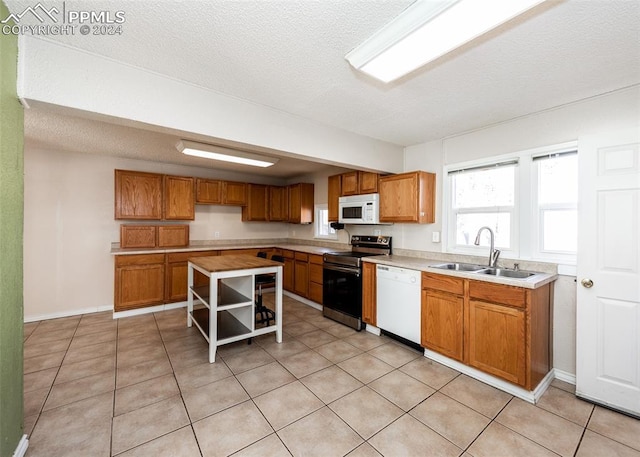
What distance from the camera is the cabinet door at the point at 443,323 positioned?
2.60 m

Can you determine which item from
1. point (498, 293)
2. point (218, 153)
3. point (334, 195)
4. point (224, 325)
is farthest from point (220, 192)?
point (498, 293)

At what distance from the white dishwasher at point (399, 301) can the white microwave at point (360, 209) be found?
0.86m

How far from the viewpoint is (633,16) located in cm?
144

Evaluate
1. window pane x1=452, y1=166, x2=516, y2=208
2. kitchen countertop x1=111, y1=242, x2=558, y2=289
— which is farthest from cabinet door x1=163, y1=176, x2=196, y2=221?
window pane x1=452, y1=166, x2=516, y2=208

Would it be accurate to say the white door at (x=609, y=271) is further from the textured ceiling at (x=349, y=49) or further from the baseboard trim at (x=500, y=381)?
the textured ceiling at (x=349, y=49)

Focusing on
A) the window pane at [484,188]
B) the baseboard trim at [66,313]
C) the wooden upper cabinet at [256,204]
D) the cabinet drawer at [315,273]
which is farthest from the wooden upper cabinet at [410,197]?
the baseboard trim at [66,313]

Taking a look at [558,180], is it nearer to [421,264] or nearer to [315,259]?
[421,264]

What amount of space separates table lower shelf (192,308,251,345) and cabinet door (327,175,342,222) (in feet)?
7.56

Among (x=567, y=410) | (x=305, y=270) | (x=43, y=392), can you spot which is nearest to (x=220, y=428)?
(x=43, y=392)

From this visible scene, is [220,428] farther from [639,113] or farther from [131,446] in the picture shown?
[639,113]

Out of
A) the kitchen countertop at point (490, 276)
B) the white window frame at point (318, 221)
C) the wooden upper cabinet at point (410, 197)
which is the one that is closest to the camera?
the kitchen countertop at point (490, 276)

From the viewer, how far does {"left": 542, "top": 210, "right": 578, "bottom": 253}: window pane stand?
2.49 meters

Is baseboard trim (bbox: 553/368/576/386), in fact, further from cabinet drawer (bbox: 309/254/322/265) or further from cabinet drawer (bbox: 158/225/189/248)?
cabinet drawer (bbox: 158/225/189/248)

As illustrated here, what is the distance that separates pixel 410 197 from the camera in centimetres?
344
